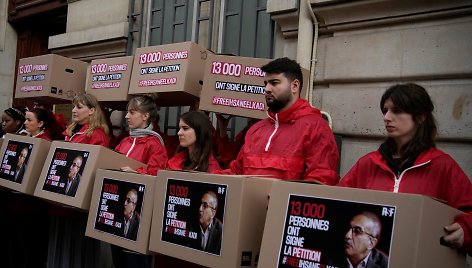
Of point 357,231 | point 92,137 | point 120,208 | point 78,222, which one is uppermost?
point 92,137

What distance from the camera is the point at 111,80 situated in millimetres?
4680

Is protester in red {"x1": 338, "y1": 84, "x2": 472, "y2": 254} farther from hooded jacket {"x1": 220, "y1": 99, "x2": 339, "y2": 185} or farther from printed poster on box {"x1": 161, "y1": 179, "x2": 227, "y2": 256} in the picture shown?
printed poster on box {"x1": 161, "y1": 179, "x2": 227, "y2": 256}

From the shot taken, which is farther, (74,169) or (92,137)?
(92,137)

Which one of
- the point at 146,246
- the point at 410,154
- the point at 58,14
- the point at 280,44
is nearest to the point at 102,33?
the point at 58,14

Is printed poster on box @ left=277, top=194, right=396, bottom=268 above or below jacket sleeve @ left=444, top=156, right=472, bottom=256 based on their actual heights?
below

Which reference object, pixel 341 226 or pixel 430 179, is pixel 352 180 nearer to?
pixel 430 179

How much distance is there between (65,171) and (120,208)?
78cm

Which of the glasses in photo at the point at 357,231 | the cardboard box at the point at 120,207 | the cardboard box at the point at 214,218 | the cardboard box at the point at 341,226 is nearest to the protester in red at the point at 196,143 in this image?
the cardboard box at the point at 120,207

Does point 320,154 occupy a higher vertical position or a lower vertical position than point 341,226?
higher

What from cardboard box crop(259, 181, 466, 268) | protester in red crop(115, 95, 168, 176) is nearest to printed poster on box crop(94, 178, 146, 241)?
protester in red crop(115, 95, 168, 176)

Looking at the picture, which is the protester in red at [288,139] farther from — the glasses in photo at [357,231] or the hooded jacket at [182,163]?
the glasses in photo at [357,231]

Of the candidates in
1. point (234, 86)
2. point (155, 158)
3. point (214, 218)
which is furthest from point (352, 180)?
point (155, 158)

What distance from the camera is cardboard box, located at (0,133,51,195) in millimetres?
4047

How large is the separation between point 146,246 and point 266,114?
48.3 inches
